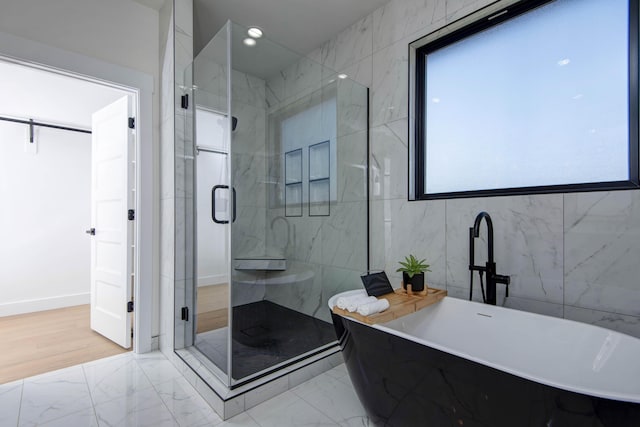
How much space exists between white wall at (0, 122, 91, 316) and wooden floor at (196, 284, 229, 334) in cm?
272

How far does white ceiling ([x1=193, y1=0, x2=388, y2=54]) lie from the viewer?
8.04 feet

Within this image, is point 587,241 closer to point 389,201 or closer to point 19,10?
point 389,201

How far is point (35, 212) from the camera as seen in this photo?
3.62 metres

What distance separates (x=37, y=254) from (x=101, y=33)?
2933 mm

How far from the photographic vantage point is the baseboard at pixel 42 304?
3.35m

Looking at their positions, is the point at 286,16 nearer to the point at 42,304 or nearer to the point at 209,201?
the point at 209,201

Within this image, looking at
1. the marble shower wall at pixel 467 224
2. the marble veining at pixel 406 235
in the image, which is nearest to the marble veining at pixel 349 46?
the marble shower wall at pixel 467 224

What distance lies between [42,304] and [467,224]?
4688 millimetres

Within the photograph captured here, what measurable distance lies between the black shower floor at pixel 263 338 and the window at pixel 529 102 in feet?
4.50

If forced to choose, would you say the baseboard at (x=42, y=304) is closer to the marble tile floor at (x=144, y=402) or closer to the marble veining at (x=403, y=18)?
the marble tile floor at (x=144, y=402)

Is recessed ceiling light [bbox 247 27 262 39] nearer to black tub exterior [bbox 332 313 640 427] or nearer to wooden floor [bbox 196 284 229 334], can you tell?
wooden floor [bbox 196 284 229 334]

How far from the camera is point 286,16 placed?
8.57ft

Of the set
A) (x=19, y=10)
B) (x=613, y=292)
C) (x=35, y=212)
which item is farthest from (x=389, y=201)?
(x=35, y=212)

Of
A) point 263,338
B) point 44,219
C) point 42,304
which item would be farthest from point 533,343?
point 44,219
